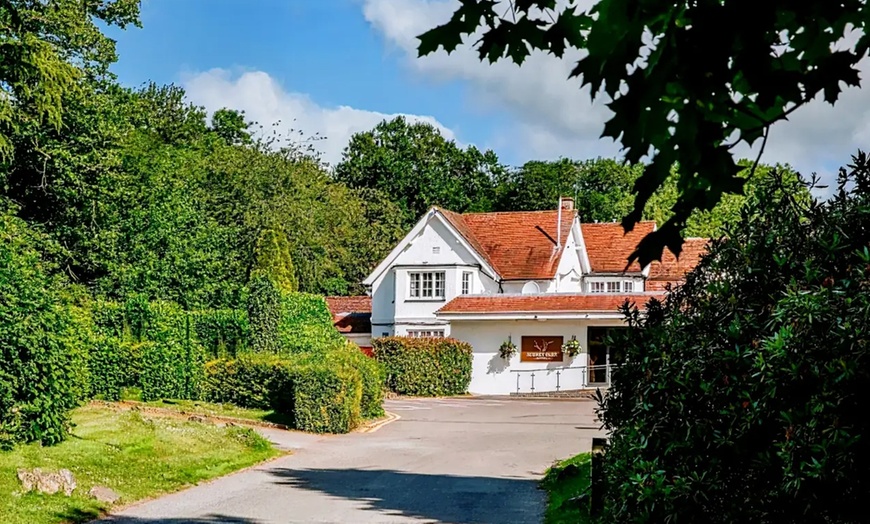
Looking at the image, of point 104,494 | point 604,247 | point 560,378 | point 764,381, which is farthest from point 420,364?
point 764,381

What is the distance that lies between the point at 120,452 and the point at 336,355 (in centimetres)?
1063

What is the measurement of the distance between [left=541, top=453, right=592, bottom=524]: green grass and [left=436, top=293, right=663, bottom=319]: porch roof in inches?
848

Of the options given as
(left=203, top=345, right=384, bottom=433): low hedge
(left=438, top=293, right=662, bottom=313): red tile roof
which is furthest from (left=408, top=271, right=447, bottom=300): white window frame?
(left=203, top=345, right=384, bottom=433): low hedge

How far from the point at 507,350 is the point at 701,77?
3749cm

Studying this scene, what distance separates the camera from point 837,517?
5461 mm

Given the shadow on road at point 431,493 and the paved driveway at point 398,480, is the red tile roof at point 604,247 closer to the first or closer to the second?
the paved driveway at point 398,480

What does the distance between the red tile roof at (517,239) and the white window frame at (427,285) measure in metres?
2.23

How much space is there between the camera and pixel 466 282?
44.7 m

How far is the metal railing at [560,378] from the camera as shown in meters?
39.5

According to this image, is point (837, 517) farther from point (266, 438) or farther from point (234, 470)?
point (266, 438)

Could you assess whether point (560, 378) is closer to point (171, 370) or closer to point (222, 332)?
point (222, 332)

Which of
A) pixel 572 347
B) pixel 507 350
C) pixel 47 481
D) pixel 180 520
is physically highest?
pixel 572 347

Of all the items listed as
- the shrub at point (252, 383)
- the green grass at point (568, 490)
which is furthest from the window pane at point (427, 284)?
the green grass at point (568, 490)

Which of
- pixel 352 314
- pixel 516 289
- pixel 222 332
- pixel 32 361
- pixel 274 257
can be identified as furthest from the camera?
pixel 352 314
